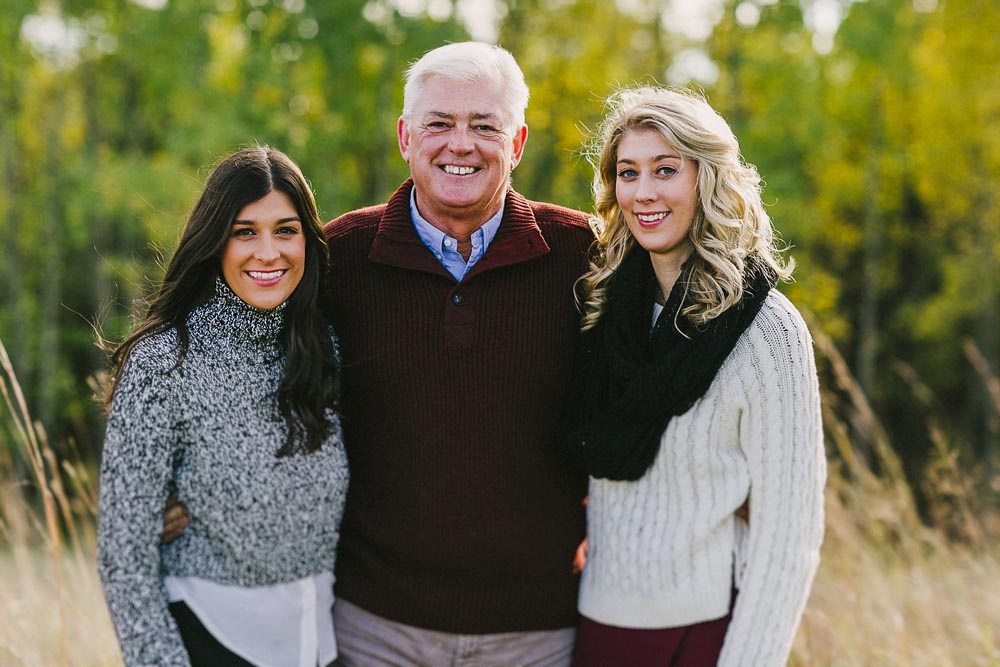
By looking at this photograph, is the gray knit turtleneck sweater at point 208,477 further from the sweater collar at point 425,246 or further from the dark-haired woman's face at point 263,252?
the sweater collar at point 425,246

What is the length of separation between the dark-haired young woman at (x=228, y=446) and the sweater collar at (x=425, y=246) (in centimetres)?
29

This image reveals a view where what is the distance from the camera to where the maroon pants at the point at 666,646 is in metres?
2.37

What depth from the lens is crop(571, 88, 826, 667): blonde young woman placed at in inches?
88.4

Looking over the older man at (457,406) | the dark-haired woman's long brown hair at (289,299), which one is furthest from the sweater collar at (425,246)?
the dark-haired woman's long brown hair at (289,299)

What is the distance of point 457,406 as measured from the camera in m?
2.46

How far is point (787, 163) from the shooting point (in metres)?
12.8

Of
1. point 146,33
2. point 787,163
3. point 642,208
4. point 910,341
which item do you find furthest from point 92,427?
point 642,208

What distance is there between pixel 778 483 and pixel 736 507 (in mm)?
146

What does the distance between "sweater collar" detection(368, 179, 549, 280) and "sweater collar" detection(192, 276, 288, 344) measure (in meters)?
0.41

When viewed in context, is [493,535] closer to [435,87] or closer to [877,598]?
[435,87]

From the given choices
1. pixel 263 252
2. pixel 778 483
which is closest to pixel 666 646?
pixel 778 483

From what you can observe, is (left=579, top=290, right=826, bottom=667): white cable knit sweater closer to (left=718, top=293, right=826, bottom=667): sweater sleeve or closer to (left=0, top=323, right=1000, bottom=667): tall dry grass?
(left=718, top=293, right=826, bottom=667): sweater sleeve

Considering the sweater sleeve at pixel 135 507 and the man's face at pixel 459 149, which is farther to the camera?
the man's face at pixel 459 149

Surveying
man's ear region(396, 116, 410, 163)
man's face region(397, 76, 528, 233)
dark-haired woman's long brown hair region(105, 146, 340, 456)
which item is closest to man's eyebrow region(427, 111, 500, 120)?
man's face region(397, 76, 528, 233)
